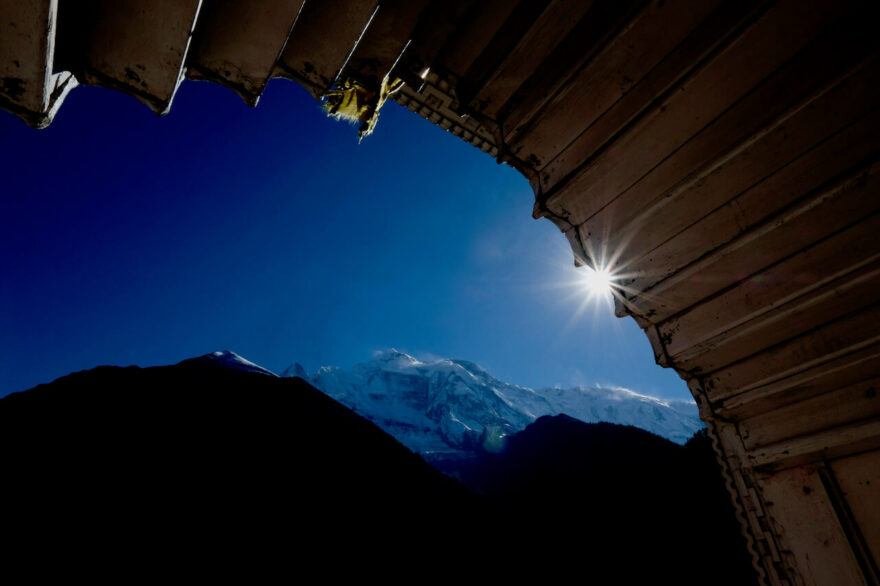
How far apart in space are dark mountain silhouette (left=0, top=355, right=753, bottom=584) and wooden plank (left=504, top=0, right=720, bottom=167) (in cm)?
2127

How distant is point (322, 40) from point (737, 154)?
192cm

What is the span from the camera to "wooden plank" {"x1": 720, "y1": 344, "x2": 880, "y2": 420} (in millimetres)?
2162

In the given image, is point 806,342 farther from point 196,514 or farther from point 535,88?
point 196,514

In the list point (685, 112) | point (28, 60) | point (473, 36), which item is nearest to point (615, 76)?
point (685, 112)

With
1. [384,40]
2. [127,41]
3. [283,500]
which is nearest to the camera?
[127,41]

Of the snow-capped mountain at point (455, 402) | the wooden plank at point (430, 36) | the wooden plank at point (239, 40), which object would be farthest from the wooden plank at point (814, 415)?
the snow-capped mountain at point (455, 402)

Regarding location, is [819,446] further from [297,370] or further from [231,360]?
[297,370]

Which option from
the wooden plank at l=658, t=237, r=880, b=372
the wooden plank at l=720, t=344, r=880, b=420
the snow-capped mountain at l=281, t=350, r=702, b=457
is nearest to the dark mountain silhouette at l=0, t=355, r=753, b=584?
the wooden plank at l=720, t=344, r=880, b=420

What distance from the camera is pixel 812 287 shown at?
2004 millimetres

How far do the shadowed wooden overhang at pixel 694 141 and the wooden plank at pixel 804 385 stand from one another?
0.01 meters

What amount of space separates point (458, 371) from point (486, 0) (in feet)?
527

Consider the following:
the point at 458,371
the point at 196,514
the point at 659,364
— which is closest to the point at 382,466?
the point at 196,514

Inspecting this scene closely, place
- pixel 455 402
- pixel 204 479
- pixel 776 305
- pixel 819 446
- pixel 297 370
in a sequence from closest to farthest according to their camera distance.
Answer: pixel 776 305 < pixel 819 446 < pixel 204 479 < pixel 455 402 < pixel 297 370

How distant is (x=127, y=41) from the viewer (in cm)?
132
